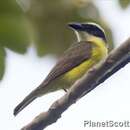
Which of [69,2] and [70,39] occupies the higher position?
[69,2]

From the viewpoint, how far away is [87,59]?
5.62ft

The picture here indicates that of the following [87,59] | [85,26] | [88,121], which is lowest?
[88,121]

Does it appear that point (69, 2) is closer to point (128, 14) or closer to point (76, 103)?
point (128, 14)

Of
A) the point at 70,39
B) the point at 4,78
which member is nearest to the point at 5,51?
the point at 4,78

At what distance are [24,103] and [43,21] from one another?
1.10 ft

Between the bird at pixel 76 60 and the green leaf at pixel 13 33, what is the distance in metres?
0.16

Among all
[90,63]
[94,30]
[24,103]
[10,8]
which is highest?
[10,8]

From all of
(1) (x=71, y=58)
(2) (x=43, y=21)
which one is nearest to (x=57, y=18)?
(2) (x=43, y=21)

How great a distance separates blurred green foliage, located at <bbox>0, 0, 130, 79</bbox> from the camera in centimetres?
166

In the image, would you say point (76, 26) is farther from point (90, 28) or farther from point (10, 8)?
point (10, 8)

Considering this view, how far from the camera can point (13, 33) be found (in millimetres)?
1691

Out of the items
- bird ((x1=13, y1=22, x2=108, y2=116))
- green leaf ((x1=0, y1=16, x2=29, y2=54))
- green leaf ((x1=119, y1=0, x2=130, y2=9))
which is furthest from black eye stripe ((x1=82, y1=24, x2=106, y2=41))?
green leaf ((x1=0, y1=16, x2=29, y2=54))

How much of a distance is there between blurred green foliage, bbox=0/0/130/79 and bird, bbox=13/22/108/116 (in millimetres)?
26

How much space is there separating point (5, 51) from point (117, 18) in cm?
46
